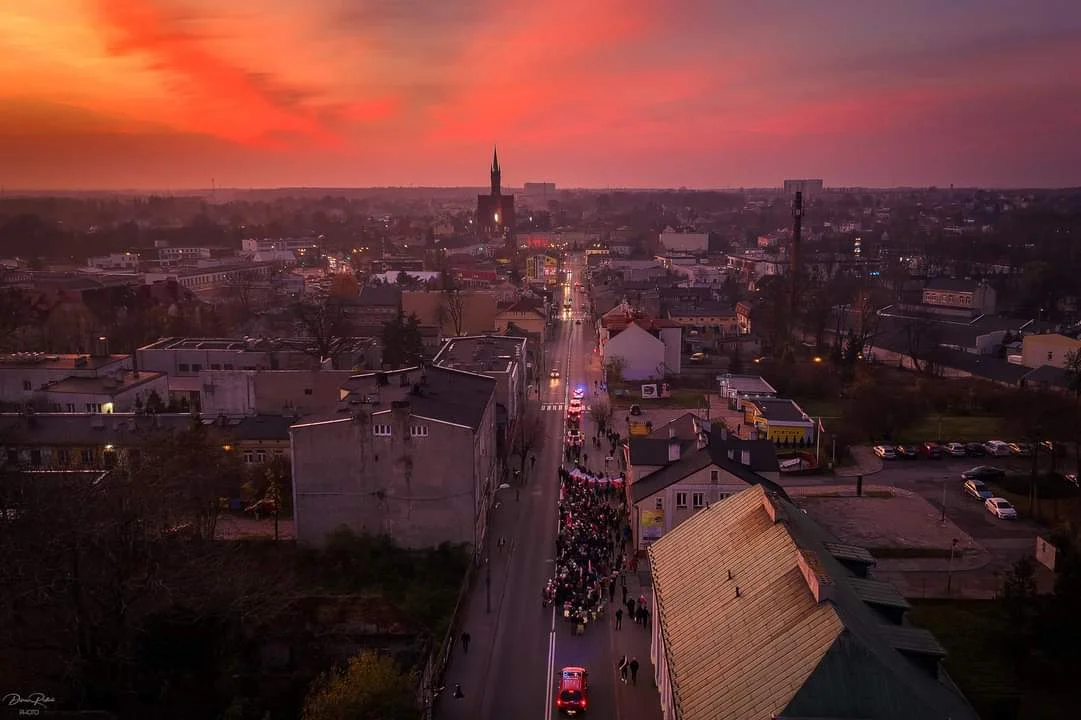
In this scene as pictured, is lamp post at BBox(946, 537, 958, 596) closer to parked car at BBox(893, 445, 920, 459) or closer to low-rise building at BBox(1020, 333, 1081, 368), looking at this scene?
parked car at BBox(893, 445, 920, 459)

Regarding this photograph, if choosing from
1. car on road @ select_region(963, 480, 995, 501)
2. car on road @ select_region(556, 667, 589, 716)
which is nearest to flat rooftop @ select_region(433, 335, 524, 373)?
car on road @ select_region(963, 480, 995, 501)

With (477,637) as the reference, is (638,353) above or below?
above

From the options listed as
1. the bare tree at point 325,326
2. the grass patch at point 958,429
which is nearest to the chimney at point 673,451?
the grass patch at point 958,429

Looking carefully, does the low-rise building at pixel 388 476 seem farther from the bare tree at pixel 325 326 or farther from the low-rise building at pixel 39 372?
the bare tree at pixel 325 326

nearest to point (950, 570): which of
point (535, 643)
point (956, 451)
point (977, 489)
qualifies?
point (977, 489)

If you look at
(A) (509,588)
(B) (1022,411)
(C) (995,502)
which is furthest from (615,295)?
(A) (509,588)

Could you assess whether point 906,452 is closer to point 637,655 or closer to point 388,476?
point 637,655
